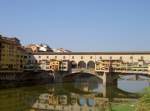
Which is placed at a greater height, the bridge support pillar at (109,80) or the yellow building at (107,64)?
the yellow building at (107,64)

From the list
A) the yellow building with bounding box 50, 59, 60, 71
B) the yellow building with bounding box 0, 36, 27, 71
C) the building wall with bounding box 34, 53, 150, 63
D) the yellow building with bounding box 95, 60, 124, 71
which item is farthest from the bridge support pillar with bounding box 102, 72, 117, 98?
the yellow building with bounding box 0, 36, 27, 71

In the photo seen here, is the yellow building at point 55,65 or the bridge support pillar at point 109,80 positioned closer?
the bridge support pillar at point 109,80

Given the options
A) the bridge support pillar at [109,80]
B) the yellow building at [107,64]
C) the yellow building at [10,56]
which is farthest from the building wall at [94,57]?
the yellow building at [10,56]

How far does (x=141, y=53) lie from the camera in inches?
2499

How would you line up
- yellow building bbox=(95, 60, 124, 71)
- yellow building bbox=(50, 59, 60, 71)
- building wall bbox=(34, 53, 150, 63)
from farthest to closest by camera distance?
1. yellow building bbox=(50, 59, 60, 71)
2. building wall bbox=(34, 53, 150, 63)
3. yellow building bbox=(95, 60, 124, 71)

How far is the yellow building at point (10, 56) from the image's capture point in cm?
5862

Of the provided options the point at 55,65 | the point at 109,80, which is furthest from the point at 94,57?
the point at 109,80

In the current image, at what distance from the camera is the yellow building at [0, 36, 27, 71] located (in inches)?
2308

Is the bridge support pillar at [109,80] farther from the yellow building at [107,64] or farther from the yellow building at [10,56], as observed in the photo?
the yellow building at [10,56]

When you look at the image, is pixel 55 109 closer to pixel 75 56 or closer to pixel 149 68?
pixel 149 68

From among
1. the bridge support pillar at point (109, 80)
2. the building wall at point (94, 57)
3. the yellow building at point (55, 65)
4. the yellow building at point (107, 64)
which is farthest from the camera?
the yellow building at point (55, 65)

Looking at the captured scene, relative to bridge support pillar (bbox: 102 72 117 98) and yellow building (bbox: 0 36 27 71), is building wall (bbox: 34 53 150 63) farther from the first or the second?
yellow building (bbox: 0 36 27 71)

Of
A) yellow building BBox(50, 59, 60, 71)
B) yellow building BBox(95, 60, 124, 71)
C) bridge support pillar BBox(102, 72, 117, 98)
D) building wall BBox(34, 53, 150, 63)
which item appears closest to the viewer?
bridge support pillar BBox(102, 72, 117, 98)

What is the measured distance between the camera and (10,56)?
62125mm
